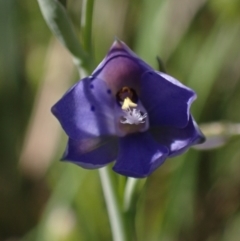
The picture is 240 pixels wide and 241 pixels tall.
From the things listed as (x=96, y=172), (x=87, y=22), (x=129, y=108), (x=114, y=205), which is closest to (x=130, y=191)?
(x=114, y=205)

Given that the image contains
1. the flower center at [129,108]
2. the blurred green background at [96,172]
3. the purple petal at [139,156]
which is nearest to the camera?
the purple petal at [139,156]

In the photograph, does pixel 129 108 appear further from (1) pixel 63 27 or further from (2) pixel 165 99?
(1) pixel 63 27

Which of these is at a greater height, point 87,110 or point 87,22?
point 87,22

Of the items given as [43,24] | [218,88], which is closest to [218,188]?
[218,88]

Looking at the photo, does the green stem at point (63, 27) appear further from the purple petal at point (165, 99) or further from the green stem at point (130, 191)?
the green stem at point (130, 191)

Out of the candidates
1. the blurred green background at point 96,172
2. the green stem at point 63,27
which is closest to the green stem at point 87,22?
the green stem at point 63,27

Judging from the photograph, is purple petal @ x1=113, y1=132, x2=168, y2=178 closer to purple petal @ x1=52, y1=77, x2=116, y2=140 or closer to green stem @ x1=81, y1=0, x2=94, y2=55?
purple petal @ x1=52, y1=77, x2=116, y2=140

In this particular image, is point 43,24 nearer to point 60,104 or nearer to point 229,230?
point 229,230
